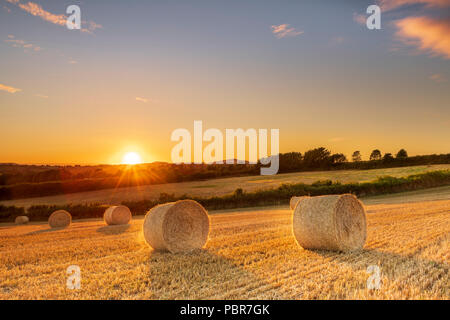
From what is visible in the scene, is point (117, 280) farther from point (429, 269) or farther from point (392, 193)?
point (392, 193)

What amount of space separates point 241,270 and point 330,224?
2889 millimetres

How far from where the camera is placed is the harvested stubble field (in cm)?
564

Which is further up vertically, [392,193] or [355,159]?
[355,159]

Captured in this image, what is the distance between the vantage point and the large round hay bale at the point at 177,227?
9.78 m

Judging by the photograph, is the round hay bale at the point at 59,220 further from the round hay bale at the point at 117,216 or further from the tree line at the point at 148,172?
the tree line at the point at 148,172

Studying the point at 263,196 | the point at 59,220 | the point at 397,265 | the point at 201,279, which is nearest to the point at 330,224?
the point at 397,265

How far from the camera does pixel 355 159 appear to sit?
169 feet

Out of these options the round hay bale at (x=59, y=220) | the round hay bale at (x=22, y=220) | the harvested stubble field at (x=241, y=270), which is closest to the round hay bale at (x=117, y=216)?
the round hay bale at (x=59, y=220)

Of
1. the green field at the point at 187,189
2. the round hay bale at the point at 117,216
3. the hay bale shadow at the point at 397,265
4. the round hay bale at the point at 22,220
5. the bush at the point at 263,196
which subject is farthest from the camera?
the green field at the point at 187,189

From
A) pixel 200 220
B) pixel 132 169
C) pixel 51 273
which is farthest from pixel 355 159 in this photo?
pixel 51 273

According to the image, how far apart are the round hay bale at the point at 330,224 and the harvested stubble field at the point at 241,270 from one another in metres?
0.35

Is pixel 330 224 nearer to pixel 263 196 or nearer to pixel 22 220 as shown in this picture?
pixel 263 196

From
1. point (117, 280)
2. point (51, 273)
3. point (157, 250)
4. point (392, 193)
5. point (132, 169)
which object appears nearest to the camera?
point (117, 280)

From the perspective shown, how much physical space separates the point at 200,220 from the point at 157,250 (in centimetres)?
141
